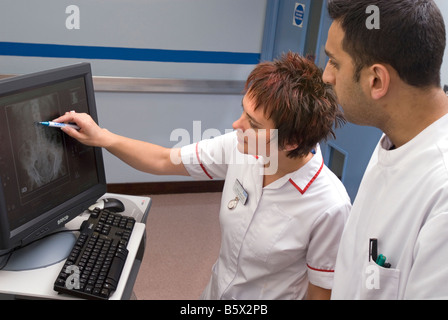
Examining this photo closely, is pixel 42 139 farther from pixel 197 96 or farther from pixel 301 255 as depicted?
pixel 197 96

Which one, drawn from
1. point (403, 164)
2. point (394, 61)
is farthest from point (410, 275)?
point (394, 61)

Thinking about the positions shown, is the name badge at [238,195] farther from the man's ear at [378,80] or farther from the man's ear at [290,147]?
the man's ear at [378,80]

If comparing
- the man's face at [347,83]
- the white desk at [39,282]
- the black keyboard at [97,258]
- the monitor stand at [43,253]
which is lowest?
the white desk at [39,282]

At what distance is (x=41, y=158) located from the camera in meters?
1.21

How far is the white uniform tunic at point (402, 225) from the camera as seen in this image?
0.84m

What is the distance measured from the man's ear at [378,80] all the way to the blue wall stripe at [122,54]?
2323 mm

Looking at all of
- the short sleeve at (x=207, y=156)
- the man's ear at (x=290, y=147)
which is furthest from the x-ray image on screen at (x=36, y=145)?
the man's ear at (x=290, y=147)

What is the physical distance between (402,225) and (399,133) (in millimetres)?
201

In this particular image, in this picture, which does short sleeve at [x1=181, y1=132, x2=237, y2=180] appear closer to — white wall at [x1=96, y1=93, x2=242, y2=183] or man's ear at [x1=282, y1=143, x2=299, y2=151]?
man's ear at [x1=282, y1=143, x2=299, y2=151]

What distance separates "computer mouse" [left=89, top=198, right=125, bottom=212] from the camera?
1574 mm

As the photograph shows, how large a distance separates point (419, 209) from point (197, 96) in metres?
2.53

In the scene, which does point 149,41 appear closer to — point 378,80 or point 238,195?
point 238,195

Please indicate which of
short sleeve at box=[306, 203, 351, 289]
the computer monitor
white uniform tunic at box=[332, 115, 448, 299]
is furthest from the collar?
A: the computer monitor

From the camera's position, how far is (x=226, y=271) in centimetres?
148
